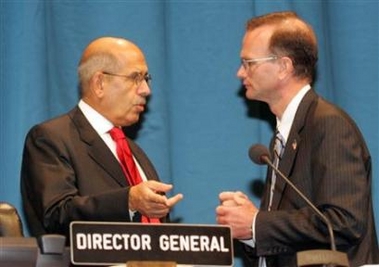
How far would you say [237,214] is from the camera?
105 inches

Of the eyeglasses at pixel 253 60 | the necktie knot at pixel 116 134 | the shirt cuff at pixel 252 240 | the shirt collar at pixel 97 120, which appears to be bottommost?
the shirt cuff at pixel 252 240

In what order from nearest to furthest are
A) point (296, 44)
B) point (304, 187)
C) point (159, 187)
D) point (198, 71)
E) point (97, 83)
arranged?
point (159, 187), point (304, 187), point (296, 44), point (97, 83), point (198, 71)

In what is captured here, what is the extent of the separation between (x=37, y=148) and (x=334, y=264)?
1.23m

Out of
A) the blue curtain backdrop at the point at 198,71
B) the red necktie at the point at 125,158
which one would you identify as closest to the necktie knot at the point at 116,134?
the red necktie at the point at 125,158

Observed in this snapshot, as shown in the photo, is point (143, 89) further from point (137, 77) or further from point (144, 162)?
point (144, 162)

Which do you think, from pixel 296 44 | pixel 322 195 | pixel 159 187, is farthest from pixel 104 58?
pixel 322 195

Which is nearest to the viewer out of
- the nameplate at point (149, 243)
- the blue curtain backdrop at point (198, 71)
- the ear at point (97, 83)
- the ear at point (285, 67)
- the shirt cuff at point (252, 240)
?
the nameplate at point (149, 243)

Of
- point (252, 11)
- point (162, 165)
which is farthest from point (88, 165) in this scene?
point (252, 11)

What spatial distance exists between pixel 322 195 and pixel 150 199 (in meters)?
0.45

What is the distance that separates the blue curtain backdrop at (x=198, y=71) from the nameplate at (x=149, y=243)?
1.43 meters

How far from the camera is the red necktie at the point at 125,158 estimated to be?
2.98 metres

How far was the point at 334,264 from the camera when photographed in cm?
190

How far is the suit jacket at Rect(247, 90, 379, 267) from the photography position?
2553 millimetres

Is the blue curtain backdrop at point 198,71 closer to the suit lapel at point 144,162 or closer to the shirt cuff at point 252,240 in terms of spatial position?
the suit lapel at point 144,162
